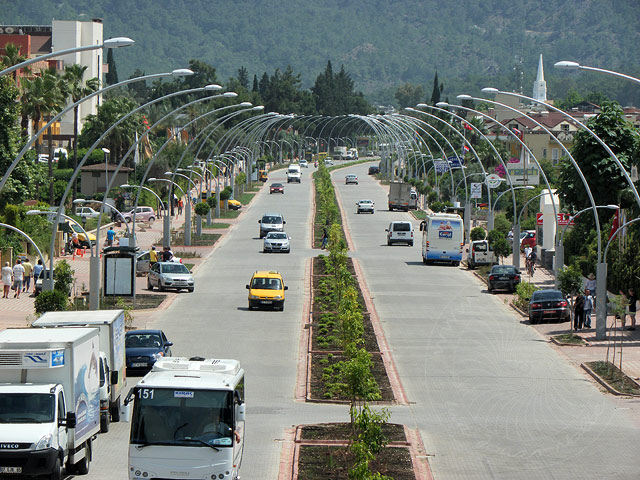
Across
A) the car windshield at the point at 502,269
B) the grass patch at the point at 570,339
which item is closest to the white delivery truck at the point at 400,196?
the car windshield at the point at 502,269

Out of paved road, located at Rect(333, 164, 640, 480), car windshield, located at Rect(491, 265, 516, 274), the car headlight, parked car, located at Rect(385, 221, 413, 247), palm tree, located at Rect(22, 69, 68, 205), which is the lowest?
paved road, located at Rect(333, 164, 640, 480)

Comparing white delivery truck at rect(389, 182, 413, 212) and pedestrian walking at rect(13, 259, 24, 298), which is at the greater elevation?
white delivery truck at rect(389, 182, 413, 212)

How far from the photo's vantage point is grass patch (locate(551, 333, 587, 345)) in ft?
125

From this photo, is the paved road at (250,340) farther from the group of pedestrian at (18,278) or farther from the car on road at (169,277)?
A: the group of pedestrian at (18,278)

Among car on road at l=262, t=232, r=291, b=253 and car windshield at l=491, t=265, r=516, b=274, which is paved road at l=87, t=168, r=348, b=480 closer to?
car on road at l=262, t=232, r=291, b=253

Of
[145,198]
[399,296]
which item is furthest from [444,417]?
[145,198]

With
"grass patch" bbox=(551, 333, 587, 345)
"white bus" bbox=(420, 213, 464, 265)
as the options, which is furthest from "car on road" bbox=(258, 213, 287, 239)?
"grass patch" bbox=(551, 333, 587, 345)

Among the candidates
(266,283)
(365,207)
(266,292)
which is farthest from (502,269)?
(365,207)

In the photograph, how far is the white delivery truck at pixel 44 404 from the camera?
708 inches

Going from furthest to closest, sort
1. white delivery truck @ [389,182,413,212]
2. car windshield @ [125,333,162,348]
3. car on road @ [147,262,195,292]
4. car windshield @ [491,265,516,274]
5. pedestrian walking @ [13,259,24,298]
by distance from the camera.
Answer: white delivery truck @ [389,182,413,212] → car windshield @ [491,265,516,274] → car on road @ [147,262,195,292] → pedestrian walking @ [13,259,24,298] → car windshield @ [125,333,162,348]

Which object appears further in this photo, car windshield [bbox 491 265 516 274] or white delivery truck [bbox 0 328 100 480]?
car windshield [bbox 491 265 516 274]

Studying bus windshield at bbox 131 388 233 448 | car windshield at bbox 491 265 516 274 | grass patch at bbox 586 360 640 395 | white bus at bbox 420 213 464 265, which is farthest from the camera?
white bus at bbox 420 213 464 265

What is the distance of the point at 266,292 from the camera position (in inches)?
1752

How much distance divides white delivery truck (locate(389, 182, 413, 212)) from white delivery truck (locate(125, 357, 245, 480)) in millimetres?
83744
